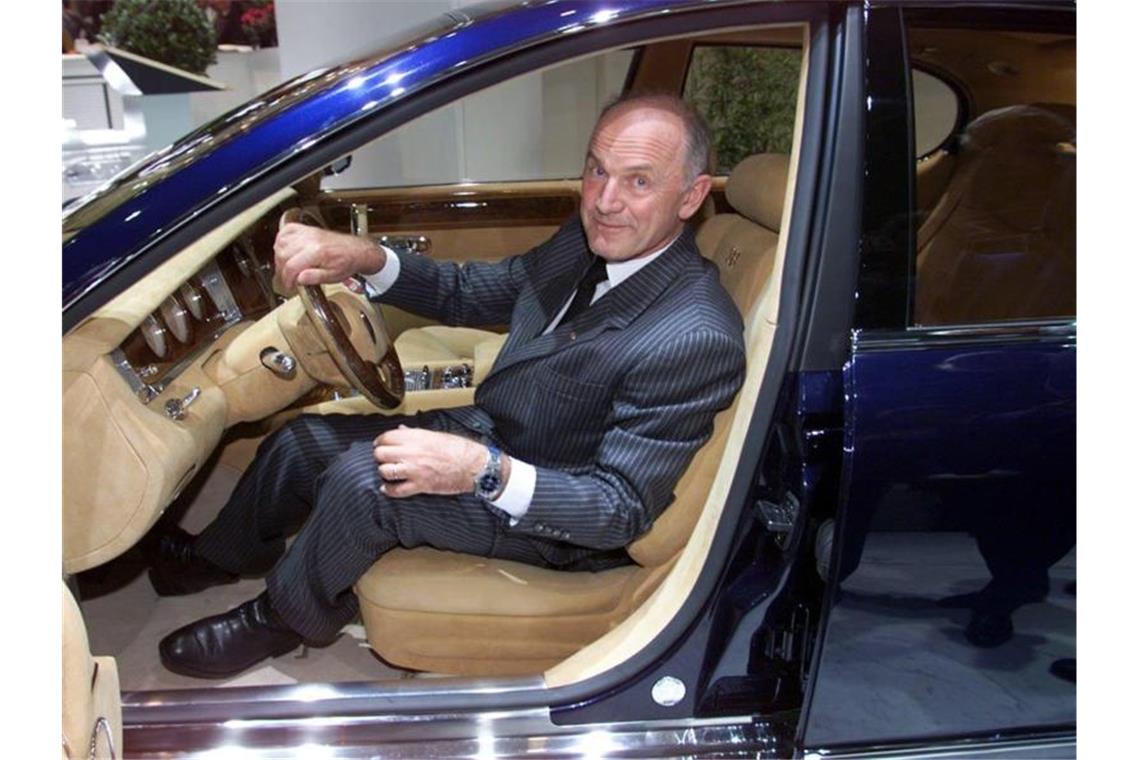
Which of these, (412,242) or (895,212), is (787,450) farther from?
(412,242)

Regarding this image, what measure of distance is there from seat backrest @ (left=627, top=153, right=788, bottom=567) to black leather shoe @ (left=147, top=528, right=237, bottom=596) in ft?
3.00

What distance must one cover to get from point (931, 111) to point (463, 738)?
39.0 inches

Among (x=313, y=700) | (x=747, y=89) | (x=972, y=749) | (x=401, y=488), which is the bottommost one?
(x=972, y=749)

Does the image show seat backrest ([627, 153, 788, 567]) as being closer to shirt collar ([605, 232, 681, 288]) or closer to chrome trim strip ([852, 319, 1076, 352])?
shirt collar ([605, 232, 681, 288])

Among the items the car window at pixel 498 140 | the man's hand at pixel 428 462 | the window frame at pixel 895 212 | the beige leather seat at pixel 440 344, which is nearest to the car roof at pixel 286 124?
the window frame at pixel 895 212

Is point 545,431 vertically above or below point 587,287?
below

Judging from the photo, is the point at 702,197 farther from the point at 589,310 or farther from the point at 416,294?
the point at 416,294

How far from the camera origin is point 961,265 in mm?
1266

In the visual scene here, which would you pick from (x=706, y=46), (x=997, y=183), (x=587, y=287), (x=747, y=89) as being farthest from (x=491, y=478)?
(x=747, y=89)

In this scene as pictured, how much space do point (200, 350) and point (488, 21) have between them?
3.24ft

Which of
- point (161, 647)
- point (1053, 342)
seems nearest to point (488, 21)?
point (1053, 342)

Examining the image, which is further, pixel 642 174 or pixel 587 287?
pixel 587 287

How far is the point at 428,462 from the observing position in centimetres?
139

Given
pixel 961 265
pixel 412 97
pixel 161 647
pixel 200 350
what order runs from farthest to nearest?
pixel 200 350, pixel 161 647, pixel 961 265, pixel 412 97
